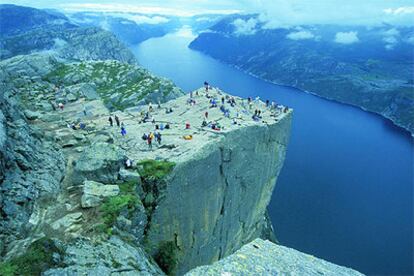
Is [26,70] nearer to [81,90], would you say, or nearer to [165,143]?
[81,90]

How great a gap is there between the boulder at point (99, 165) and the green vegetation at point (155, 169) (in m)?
2.37

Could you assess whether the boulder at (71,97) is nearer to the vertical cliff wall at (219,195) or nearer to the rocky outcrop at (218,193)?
the rocky outcrop at (218,193)

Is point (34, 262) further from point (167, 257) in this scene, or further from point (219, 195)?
point (219, 195)

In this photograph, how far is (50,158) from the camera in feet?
98.5

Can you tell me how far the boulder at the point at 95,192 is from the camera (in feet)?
82.8

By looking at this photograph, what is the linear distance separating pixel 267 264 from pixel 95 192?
602 inches

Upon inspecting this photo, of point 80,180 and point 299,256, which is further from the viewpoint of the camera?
point 80,180

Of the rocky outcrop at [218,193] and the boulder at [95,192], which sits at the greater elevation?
the boulder at [95,192]

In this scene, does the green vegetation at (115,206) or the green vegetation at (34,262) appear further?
the green vegetation at (115,206)

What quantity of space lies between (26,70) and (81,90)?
77.2 ft

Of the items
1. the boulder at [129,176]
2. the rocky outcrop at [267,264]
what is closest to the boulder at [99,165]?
the boulder at [129,176]

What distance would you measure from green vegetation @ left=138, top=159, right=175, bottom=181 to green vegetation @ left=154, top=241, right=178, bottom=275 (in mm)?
6140

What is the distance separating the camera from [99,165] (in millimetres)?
28969

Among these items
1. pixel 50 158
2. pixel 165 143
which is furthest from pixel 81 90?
pixel 50 158
